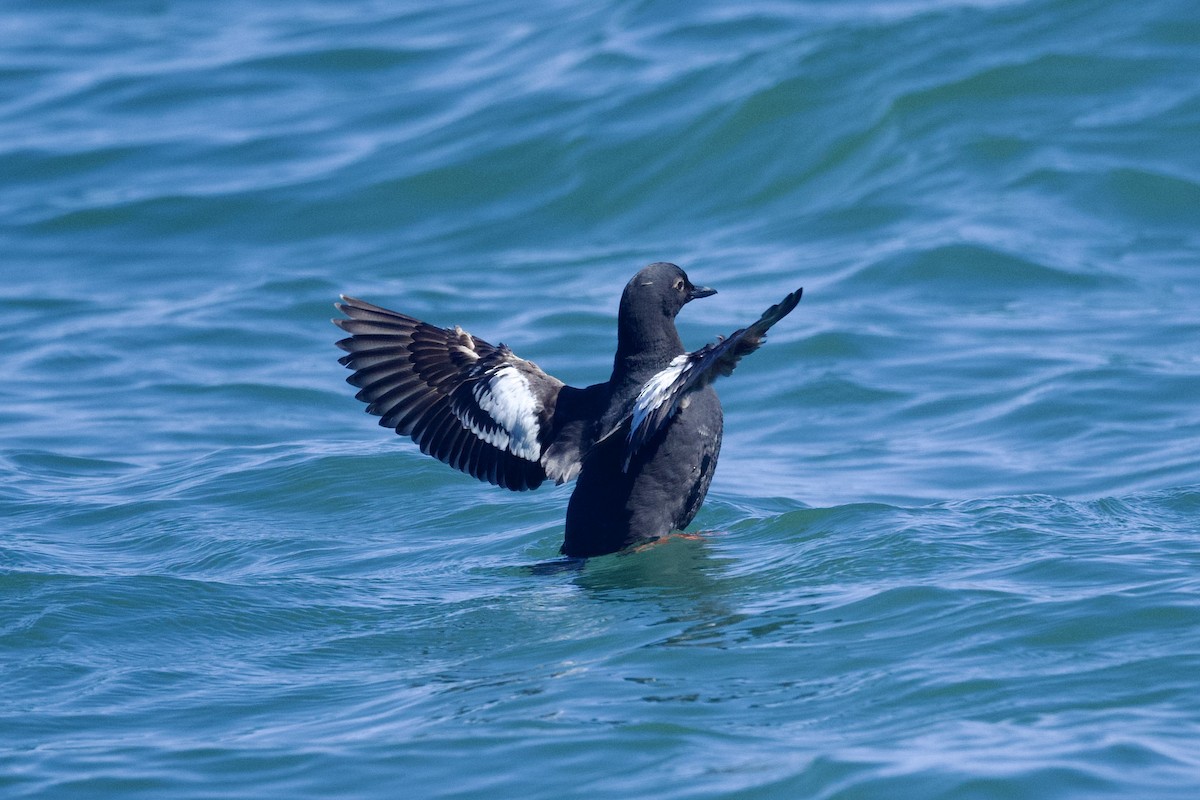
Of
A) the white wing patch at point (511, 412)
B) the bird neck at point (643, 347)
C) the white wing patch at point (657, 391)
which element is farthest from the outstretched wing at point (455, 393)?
the white wing patch at point (657, 391)

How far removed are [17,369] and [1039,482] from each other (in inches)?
291

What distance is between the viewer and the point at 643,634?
582 centimetres

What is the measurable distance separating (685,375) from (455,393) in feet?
5.77

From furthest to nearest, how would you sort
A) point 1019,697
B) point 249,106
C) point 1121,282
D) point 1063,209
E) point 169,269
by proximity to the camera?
1. point 249,106
2. point 169,269
3. point 1063,209
4. point 1121,282
5. point 1019,697

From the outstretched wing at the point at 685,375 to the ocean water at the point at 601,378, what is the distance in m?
0.68

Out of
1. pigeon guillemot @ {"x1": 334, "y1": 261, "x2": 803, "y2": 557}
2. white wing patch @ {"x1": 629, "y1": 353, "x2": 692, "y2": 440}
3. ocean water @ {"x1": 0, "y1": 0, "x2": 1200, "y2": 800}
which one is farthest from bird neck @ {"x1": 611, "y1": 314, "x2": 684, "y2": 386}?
ocean water @ {"x1": 0, "y1": 0, "x2": 1200, "y2": 800}

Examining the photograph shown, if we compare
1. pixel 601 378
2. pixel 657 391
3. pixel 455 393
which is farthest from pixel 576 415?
pixel 601 378

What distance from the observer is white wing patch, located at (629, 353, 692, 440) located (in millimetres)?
6246

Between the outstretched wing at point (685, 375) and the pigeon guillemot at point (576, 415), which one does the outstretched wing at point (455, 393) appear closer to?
the pigeon guillemot at point (576, 415)

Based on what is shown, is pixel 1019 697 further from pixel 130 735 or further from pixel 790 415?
pixel 790 415

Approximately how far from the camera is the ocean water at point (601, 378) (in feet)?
16.5

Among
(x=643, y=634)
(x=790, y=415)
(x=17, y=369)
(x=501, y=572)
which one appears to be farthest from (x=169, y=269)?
(x=643, y=634)

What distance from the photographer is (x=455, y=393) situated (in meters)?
7.51

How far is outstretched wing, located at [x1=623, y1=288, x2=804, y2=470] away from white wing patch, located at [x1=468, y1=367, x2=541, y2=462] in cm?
52
